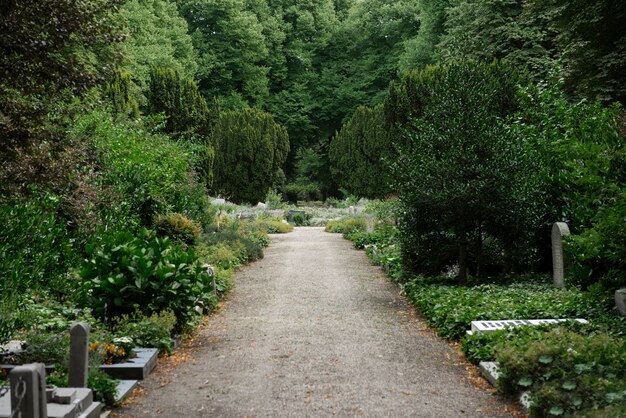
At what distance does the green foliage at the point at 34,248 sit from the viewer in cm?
838

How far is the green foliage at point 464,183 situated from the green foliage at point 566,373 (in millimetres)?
5361

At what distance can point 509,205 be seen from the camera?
11.9 meters

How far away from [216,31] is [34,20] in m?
41.3

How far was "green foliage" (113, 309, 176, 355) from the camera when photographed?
306 inches

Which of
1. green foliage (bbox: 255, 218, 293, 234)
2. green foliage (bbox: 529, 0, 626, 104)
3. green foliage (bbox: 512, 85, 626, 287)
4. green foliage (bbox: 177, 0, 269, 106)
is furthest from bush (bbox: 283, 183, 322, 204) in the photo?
green foliage (bbox: 529, 0, 626, 104)

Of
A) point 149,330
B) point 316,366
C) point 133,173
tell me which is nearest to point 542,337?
point 316,366

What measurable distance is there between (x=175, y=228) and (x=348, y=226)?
1199cm

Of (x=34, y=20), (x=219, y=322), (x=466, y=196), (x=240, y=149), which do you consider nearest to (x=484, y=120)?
(x=466, y=196)

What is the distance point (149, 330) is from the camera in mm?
7914

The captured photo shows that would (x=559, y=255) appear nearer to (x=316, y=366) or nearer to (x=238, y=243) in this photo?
(x=316, y=366)

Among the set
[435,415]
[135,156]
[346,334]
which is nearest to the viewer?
[435,415]

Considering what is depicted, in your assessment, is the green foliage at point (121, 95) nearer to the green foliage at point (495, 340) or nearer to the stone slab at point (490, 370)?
the green foliage at point (495, 340)

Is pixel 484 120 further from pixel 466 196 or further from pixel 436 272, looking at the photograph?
pixel 436 272

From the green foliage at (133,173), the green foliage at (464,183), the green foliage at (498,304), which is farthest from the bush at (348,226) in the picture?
the green foliage at (498,304)
